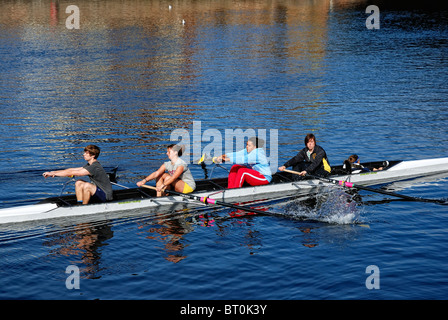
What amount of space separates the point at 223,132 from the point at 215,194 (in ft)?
39.9

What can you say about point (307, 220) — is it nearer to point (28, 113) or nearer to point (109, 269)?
point (109, 269)

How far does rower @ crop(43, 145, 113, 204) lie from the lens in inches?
698

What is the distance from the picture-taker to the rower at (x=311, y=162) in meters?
21.8

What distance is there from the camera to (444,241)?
56.7 ft

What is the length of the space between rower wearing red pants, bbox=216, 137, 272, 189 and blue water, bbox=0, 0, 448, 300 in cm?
117

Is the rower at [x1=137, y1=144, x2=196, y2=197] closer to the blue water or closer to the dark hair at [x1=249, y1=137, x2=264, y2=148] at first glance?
the blue water

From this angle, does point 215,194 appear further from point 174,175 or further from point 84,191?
point 84,191

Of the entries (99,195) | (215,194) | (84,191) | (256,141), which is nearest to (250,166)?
(256,141)

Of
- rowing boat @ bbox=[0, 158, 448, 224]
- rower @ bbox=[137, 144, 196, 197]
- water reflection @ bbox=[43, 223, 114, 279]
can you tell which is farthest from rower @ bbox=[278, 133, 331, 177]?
water reflection @ bbox=[43, 223, 114, 279]

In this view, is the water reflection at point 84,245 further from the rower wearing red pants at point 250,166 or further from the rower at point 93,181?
the rower wearing red pants at point 250,166

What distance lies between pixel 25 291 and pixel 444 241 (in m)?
12.0

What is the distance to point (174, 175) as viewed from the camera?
1900cm

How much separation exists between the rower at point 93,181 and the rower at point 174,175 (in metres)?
1.22
